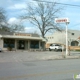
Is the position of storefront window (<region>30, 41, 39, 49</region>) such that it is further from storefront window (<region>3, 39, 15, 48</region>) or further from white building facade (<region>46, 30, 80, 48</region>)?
white building facade (<region>46, 30, 80, 48</region>)

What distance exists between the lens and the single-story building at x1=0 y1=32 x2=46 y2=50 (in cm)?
4394

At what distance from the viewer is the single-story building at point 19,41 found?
144 ft

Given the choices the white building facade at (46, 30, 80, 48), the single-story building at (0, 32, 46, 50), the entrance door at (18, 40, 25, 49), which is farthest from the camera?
the white building facade at (46, 30, 80, 48)

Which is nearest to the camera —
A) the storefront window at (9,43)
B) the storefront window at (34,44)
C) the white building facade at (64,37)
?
the storefront window at (9,43)

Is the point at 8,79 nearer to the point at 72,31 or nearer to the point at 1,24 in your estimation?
the point at 1,24

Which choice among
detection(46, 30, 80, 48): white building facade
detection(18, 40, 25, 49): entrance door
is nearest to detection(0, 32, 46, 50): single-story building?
detection(18, 40, 25, 49): entrance door

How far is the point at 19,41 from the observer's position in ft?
154

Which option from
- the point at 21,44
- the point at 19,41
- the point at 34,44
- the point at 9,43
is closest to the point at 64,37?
the point at 34,44

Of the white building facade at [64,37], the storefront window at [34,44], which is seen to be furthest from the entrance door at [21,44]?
the white building facade at [64,37]

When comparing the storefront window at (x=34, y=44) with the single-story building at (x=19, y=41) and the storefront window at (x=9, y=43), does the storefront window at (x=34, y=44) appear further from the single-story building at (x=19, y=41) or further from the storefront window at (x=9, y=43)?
the storefront window at (x=9, y=43)

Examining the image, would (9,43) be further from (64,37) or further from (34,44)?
(64,37)

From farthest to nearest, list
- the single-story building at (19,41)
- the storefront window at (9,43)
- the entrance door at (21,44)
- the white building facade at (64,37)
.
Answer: the white building facade at (64,37)
the entrance door at (21,44)
the storefront window at (9,43)
the single-story building at (19,41)

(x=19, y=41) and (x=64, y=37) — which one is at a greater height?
(x=64, y=37)

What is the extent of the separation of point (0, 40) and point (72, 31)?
1667 inches
